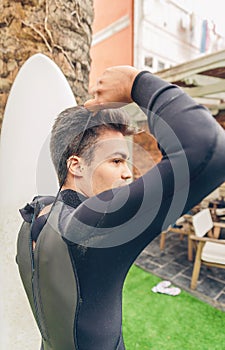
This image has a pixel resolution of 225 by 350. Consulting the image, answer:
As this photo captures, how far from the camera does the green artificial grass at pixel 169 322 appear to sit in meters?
2.41

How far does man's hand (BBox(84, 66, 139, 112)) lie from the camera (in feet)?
1.87

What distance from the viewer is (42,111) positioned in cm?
136

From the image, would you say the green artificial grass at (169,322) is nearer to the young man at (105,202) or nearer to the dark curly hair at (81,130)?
the young man at (105,202)

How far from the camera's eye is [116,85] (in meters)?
0.57

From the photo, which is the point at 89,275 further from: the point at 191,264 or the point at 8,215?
the point at 191,264

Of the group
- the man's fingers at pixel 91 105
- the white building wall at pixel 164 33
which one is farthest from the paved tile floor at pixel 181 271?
the white building wall at pixel 164 33

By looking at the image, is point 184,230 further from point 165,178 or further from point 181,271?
point 165,178

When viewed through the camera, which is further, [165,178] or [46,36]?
[46,36]

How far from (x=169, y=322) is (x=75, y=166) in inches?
106

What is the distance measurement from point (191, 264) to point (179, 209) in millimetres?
4042

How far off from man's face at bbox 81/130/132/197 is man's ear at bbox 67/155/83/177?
0.6 inches

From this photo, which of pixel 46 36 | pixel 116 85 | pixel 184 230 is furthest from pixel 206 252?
pixel 116 85

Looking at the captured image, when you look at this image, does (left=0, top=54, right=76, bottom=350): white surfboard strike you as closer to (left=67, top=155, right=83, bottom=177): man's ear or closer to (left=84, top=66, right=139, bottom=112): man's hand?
(left=67, top=155, right=83, bottom=177): man's ear

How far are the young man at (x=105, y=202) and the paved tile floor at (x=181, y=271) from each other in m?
2.93
